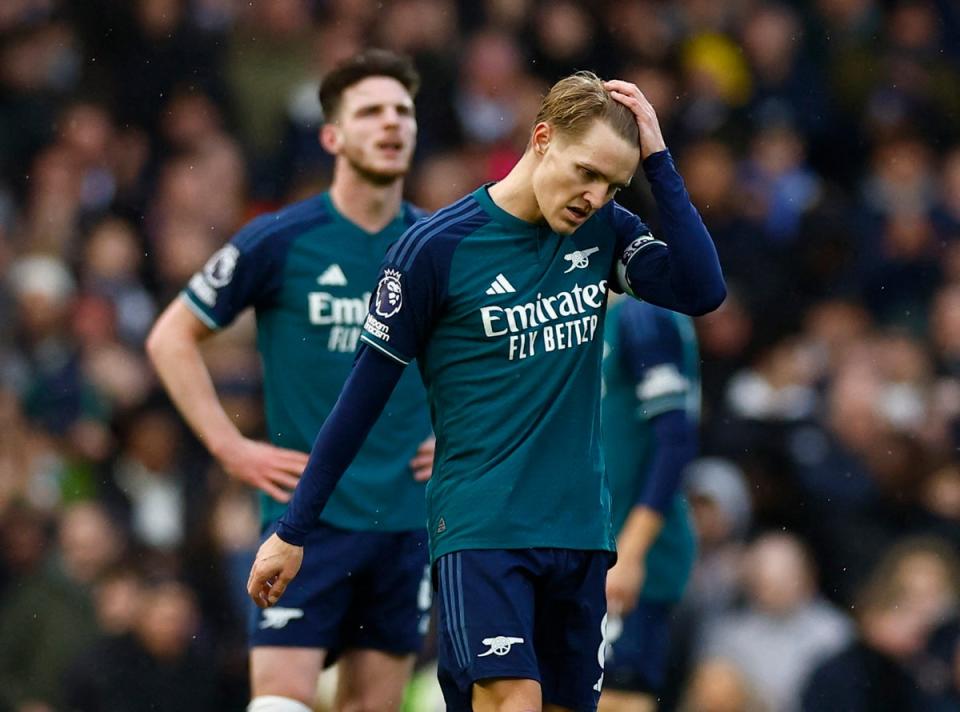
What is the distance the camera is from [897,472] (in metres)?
10.9

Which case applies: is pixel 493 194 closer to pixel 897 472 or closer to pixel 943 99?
pixel 897 472

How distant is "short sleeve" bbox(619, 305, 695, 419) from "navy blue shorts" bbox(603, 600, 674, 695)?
2.84ft

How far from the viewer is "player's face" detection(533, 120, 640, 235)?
5.15 m

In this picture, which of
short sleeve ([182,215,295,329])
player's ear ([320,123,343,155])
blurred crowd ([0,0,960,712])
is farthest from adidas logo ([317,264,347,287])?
blurred crowd ([0,0,960,712])

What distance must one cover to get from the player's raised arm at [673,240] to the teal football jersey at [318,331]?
1600 mm

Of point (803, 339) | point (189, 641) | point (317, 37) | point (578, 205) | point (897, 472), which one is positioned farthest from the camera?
point (317, 37)

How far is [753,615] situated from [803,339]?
2.68 m

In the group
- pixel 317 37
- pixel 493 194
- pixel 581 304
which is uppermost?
pixel 317 37

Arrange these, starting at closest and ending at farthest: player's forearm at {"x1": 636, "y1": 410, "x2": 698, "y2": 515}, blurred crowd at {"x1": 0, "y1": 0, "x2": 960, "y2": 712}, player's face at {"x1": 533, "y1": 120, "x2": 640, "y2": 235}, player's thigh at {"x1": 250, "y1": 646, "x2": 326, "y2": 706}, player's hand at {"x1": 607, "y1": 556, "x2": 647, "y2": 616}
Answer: player's face at {"x1": 533, "y1": 120, "x2": 640, "y2": 235} → player's thigh at {"x1": 250, "y1": 646, "x2": 326, "y2": 706} → player's hand at {"x1": 607, "y1": 556, "x2": 647, "y2": 616} → player's forearm at {"x1": 636, "y1": 410, "x2": 698, "y2": 515} → blurred crowd at {"x1": 0, "y1": 0, "x2": 960, "y2": 712}

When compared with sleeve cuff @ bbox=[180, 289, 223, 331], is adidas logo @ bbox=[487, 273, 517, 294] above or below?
below

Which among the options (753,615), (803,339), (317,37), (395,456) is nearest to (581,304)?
(395,456)

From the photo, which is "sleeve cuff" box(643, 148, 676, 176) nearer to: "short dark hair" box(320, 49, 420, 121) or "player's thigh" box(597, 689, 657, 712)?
"short dark hair" box(320, 49, 420, 121)

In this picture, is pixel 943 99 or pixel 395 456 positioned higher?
pixel 943 99

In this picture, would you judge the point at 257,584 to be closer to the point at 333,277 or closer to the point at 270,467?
the point at 270,467
